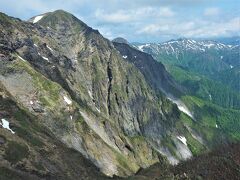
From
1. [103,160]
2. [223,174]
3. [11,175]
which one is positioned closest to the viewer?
[223,174]

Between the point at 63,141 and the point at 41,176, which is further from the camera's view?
the point at 63,141

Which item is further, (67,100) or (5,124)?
(67,100)

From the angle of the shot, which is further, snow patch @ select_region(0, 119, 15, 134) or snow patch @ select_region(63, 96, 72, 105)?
snow patch @ select_region(63, 96, 72, 105)

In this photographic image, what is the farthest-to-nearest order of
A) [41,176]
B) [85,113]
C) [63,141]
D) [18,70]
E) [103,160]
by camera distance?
[85,113], [103,160], [18,70], [63,141], [41,176]

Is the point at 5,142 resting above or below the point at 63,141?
above

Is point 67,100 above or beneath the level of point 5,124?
beneath

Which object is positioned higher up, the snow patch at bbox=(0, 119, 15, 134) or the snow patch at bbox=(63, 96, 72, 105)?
the snow patch at bbox=(0, 119, 15, 134)

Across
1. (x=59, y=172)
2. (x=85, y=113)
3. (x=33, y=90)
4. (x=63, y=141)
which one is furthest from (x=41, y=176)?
(x=85, y=113)

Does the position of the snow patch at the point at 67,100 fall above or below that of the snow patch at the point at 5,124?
below

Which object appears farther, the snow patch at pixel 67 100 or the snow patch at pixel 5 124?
the snow patch at pixel 67 100

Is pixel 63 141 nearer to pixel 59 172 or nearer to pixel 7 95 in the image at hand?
pixel 7 95

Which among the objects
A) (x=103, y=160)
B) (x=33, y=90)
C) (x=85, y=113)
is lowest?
(x=103, y=160)
